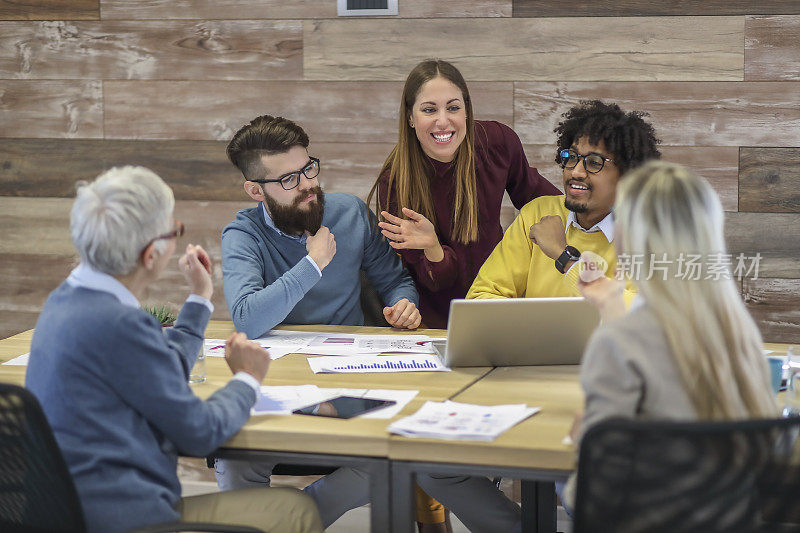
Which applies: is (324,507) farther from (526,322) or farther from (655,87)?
(655,87)

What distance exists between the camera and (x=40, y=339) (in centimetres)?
167

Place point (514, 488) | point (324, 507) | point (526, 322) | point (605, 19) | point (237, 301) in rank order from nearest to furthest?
point (526, 322) < point (324, 507) < point (237, 301) < point (605, 19) < point (514, 488)

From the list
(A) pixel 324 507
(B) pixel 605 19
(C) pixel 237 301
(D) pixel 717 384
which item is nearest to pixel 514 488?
(A) pixel 324 507

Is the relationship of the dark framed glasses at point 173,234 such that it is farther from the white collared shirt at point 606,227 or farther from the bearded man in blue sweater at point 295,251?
the white collared shirt at point 606,227

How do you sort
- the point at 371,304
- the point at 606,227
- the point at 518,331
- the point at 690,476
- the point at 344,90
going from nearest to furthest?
1. the point at 690,476
2. the point at 518,331
3. the point at 606,227
4. the point at 371,304
5. the point at 344,90

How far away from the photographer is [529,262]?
9.05 feet

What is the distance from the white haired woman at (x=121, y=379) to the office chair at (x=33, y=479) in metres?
0.05

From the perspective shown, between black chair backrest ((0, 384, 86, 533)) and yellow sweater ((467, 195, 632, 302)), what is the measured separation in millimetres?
1430

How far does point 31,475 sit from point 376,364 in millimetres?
904

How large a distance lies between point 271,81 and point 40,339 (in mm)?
2308

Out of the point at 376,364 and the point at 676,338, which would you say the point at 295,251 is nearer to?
the point at 376,364

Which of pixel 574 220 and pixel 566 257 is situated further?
pixel 574 220

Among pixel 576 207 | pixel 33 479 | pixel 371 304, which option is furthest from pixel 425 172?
pixel 33 479

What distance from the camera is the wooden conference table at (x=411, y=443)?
64.1 inches
